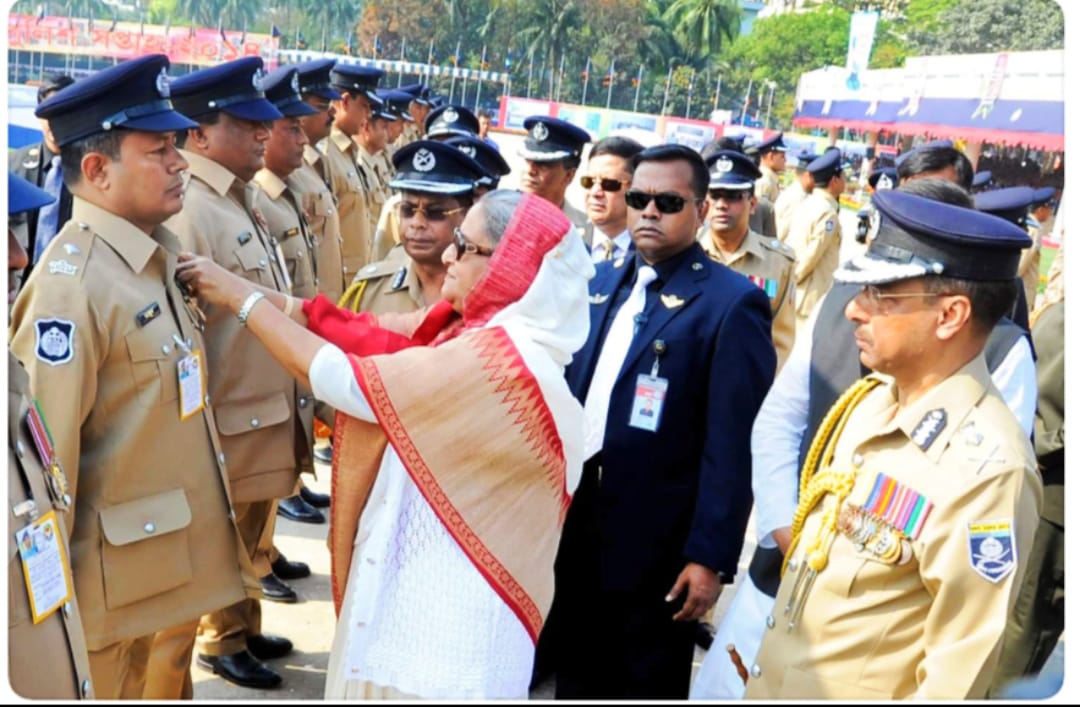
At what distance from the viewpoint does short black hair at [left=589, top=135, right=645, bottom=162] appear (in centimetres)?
532

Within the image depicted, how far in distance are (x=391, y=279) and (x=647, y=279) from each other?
104 cm

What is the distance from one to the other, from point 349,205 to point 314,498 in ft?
10.1

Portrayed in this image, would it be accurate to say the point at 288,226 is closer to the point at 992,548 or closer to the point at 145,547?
the point at 145,547

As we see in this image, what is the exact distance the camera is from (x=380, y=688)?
102 inches

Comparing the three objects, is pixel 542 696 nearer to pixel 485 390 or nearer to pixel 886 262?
pixel 485 390

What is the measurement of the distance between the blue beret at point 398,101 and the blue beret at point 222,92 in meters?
8.69

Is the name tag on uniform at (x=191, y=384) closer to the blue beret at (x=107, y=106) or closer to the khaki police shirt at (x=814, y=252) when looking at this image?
the blue beret at (x=107, y=106)

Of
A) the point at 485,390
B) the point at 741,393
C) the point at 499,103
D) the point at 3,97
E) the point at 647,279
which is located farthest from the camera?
the point at 499,103

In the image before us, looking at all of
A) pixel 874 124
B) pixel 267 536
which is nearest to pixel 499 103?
pixel 874 124

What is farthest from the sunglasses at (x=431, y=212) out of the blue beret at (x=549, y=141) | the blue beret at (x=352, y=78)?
the blue beret at (x=352, y=78)

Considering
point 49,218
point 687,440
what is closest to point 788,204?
point 49,218

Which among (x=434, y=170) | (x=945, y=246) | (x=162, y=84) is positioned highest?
(x=162, y=84)

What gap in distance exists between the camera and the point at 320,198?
6.50 metres

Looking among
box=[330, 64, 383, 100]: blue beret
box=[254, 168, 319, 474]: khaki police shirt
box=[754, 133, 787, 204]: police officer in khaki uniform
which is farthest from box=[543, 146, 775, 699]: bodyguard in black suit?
box=[754, 133, 787, 204]: police officer in khaki uniform
